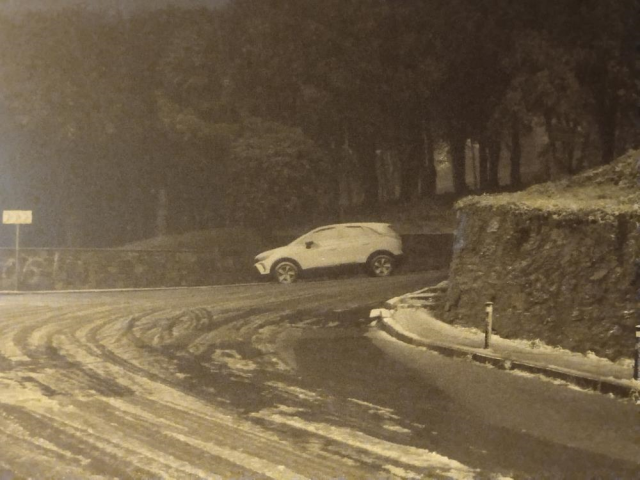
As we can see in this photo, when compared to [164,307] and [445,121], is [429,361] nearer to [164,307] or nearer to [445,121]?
[164,307]

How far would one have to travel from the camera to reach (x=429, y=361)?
11.7m

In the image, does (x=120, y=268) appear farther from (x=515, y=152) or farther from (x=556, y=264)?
(x=515, y=152)

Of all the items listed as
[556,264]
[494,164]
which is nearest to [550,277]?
[556,264]

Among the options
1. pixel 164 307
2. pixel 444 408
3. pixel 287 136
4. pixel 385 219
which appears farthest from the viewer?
pixel 385 219

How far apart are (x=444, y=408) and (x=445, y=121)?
35.1 meters

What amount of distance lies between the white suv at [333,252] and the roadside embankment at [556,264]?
9.17m

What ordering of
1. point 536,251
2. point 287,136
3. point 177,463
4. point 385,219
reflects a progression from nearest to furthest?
point 177,463, point 536,251, point 287,136, point 385,219

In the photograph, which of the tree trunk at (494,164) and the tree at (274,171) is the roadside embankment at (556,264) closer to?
the tree at (274,171)

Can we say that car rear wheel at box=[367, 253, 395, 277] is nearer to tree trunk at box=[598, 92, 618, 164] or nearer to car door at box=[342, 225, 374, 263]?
car door at box=[342, 225, 374, 263]

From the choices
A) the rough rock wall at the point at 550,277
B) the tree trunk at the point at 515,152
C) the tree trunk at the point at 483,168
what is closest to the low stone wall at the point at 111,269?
the rough rock wall at the point at 550,277

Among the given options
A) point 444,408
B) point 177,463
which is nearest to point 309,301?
point 444,408

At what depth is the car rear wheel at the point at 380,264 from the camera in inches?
1014

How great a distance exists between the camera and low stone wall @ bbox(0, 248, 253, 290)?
25812 mm

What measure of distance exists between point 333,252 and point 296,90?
1427 cm
